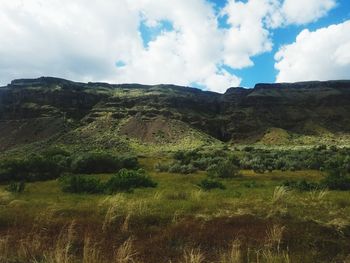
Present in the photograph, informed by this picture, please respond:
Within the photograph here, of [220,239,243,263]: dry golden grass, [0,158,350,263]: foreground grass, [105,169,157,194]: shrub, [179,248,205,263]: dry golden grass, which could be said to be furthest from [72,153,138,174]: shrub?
[220,239,243,263]: dry golden grass

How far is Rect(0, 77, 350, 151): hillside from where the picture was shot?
12862 centimetres

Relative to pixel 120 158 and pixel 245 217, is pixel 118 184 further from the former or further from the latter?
pixel 120 158

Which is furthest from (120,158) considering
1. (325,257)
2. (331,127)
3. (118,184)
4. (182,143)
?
(331,127)

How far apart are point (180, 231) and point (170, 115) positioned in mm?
134782

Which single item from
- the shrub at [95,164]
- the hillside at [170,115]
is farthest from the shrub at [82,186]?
the hillside at [170,115]

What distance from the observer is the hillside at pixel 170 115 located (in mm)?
128625

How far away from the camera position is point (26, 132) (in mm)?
136125

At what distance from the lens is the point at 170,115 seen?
145625mm

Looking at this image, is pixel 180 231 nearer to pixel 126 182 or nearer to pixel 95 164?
pixel 126 182

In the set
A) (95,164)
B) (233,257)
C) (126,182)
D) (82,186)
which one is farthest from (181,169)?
(233,257)

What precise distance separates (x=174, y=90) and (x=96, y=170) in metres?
151

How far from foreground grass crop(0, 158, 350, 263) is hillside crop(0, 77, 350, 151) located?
10166cm

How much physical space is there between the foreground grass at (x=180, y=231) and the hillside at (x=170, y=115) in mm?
101660

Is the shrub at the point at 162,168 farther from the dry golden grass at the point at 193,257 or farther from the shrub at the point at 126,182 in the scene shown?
the dry golden grass at the point at 193,257
